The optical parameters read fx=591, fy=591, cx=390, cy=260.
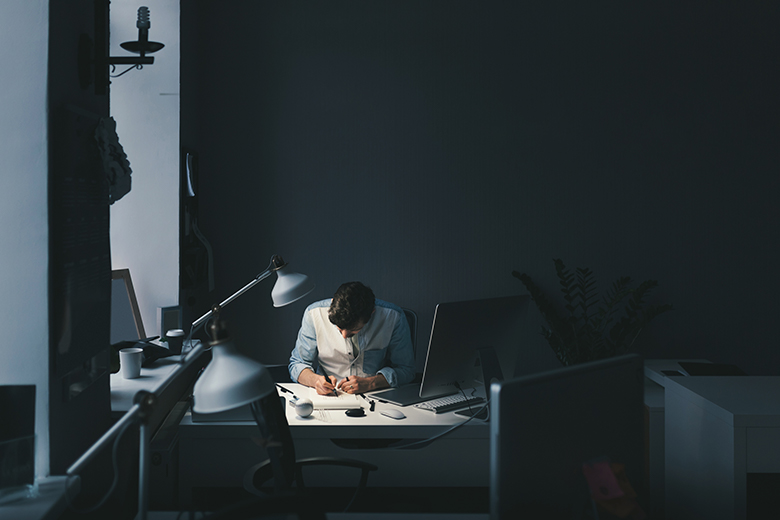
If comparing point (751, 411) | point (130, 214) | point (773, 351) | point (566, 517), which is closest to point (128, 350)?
point (130, 214)

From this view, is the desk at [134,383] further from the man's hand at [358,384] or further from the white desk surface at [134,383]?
the man's hand at [358,384]

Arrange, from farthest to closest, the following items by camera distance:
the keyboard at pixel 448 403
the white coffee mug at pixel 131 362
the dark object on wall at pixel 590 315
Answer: the dark object on wall at pixel 590 315 → the white coffee mug at pixel 131 362 → the keyboard at pixel 448 403

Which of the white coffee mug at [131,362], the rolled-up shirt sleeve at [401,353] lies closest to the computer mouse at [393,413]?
the rolled-up shirt sleeve at [401,353]

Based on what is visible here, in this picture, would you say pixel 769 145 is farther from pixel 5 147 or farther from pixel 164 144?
pixel 5 147

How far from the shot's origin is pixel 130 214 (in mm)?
3178

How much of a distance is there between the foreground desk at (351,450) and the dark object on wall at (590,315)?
59.2 inches

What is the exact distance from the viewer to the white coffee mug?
100 inches

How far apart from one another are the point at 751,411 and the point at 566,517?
78 centimetres

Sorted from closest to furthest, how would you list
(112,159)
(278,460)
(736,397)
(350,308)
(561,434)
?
(561,434) < (278,460) < (736,397) < (112,159) < (350,308)

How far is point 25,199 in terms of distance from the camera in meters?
1.62

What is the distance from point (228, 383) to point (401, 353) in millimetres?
1867

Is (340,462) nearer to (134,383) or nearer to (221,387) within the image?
(134,383)

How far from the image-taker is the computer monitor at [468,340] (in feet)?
7.14

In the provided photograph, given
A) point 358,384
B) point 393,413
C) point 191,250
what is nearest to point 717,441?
point 393,413
